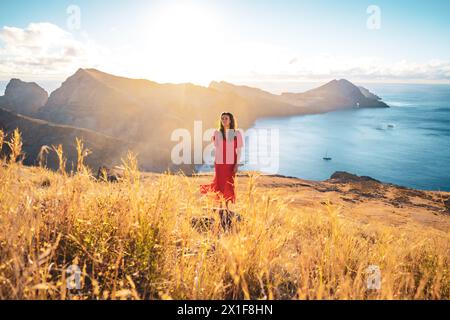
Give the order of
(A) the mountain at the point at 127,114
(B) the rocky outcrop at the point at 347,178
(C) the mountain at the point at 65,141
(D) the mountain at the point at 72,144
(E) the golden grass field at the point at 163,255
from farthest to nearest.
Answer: (A) the mountain at the point at 127,114 < (C) the mountain at the point at 65,141 < (D) the mountain at the point at 72,144 < (B) the rocky outcrop at the point at 347,178 < (E) the golden grass field at the point at 163,255

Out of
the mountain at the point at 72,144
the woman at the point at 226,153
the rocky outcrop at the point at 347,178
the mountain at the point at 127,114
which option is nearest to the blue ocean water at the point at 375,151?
the mountain at the point at 72,144

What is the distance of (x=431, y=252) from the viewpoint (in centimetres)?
343

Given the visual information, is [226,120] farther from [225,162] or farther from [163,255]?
[163,255]

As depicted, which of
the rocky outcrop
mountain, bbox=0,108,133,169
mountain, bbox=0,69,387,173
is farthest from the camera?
mountain, bbox=0,69,387,173

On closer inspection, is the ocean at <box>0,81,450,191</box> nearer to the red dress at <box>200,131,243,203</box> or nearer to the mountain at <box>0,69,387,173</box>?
the mountain at <box>0,69,387,173</box>

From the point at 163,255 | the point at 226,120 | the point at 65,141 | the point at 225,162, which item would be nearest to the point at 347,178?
the point at 225,162

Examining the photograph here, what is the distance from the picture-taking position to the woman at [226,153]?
20.4ft

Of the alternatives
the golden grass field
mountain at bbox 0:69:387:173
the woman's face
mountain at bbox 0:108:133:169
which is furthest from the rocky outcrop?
mountain at bbox 0:69:387:173

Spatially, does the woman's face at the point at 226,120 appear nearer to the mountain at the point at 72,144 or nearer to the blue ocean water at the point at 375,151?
the mountain at the point at 72,144

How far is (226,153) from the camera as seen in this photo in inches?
247

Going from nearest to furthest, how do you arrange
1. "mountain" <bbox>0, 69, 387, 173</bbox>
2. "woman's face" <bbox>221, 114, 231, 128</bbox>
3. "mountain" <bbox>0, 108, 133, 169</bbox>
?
"woman's face" <bbox>221, 114, 231, 128</bbox> < "mountain" <bbox>0, 108, 133, 169</bbox> < "mountain" <bbox>0, 69, 387, 173</bbox>

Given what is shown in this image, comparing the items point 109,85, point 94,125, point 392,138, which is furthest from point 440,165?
point 109,85

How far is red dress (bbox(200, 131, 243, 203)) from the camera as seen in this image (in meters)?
6.24
